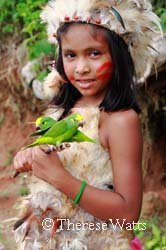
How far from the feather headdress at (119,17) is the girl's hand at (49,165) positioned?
1.78 ft

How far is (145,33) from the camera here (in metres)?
2.43

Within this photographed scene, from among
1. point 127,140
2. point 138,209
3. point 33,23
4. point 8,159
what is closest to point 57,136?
point 127,140

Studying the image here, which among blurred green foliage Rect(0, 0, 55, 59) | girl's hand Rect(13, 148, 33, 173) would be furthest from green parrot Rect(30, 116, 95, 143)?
blurred green foliage Rect(0, 0, 55, 59)

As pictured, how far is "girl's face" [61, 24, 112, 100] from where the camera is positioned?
229cm

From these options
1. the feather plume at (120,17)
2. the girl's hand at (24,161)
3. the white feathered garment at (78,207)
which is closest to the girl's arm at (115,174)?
the girl's hand at (24,161)

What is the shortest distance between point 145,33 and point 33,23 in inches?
132

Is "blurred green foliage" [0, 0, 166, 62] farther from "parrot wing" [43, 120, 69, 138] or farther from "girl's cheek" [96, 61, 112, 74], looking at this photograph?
"parrot wing" [43, 120, 69, 138]

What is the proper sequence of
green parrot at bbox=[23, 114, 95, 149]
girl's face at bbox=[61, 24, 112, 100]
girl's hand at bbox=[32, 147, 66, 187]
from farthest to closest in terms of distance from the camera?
1. girl's face at bbox=[61, 24, 112, 100]
2. girl's hand at bbox=[32, 147, 66, 187]
3. green parrot at bbox=[23, 114, 95, 149]

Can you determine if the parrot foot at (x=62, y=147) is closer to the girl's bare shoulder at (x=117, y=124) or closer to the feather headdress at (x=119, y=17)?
the girl's bare shoulder at (x=117, y=124)

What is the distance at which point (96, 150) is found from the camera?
2318 millimetres

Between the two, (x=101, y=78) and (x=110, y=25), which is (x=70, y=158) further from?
(x=110, y=25)

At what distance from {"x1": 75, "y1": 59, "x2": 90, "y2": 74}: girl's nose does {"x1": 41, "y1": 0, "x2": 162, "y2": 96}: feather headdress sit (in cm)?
16

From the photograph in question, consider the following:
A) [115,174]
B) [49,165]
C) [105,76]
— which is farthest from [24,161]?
[105,76]

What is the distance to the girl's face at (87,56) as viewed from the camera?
7.50 ft
